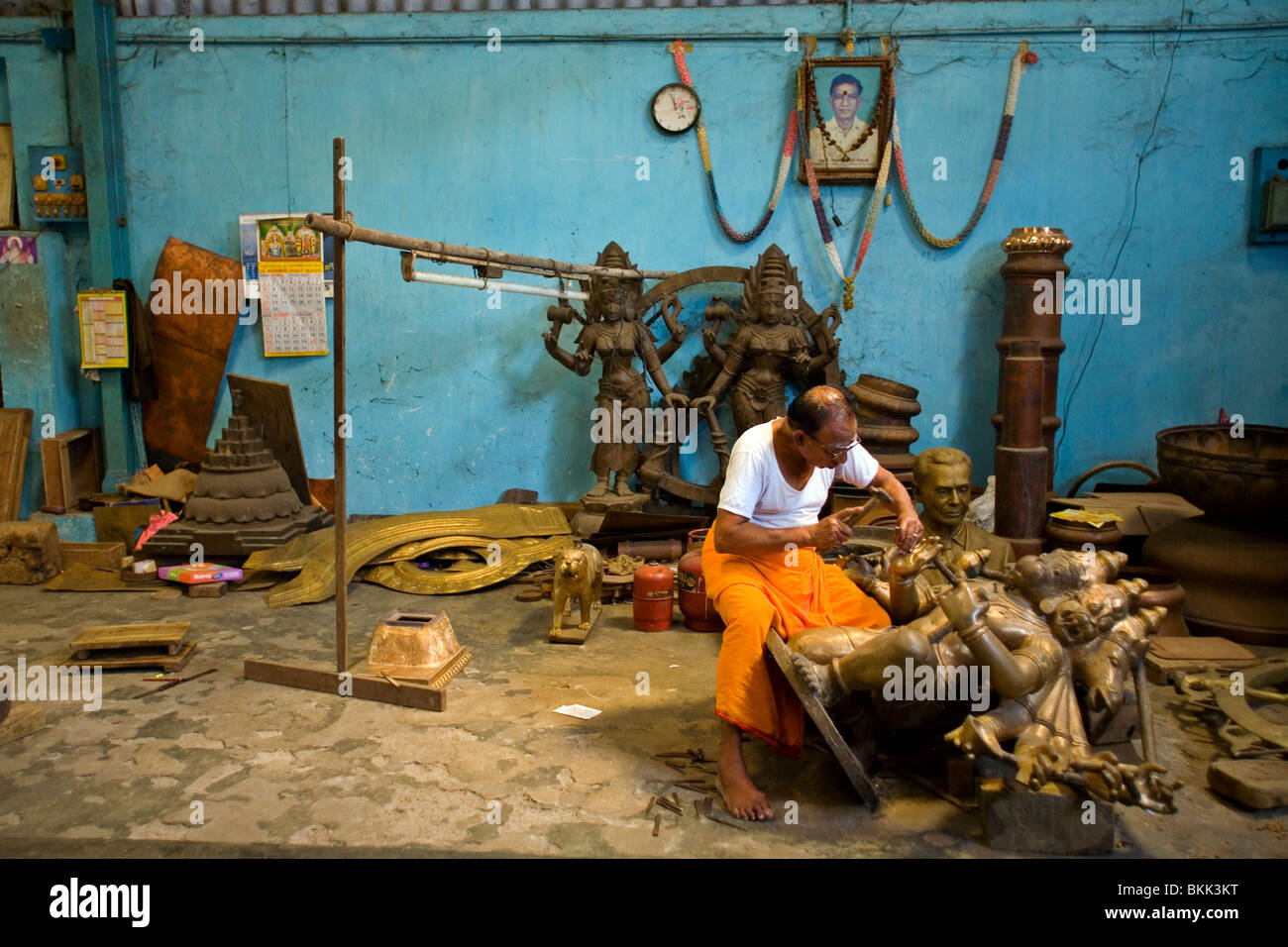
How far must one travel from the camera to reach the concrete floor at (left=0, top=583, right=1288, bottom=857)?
3.19 m

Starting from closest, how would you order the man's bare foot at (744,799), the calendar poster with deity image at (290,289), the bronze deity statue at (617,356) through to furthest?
the man's bare foot at (744,799), the bronze deity statue at (617,356), the calendar poster with deity image at (290,289)

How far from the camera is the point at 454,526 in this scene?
663cm

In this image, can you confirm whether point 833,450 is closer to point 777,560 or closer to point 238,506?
point 777,560

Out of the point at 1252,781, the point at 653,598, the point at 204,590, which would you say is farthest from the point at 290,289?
the point at 1252,781

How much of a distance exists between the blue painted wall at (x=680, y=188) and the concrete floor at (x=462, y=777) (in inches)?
121

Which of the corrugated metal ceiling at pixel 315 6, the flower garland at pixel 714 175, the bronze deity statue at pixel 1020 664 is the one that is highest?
the corrugated metal ceiling at pixel 315 6

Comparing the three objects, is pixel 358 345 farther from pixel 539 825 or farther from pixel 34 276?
pixel 539 825

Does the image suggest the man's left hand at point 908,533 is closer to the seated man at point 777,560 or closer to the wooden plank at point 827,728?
the seated man at point 777,560

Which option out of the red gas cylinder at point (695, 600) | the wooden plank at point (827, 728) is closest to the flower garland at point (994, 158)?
the red gas cylinder at point (695, 600)

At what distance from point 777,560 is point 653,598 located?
171cm

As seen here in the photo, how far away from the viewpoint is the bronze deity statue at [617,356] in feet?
22.3

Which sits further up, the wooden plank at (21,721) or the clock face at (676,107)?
the clock face at (676,107)
